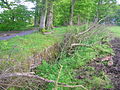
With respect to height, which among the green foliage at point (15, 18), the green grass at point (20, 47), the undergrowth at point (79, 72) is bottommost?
the undergrowth at point (79, 72)

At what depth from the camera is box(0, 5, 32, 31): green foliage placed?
460 inches

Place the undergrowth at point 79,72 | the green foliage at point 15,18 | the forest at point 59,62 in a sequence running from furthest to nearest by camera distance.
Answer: the green foliage at point 15,18 < the undergrowth at point 79,72 < the forest at point 59,62

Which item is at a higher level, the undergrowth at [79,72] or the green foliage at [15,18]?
the green foliage at [15,18]

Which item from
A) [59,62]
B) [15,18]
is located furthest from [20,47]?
[15,18]

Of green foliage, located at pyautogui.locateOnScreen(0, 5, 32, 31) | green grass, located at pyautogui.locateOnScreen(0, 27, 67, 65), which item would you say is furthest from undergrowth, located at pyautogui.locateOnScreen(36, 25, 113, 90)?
green foliage, located at pyautogui.locateOnScreen(0, 5, 32, 31)

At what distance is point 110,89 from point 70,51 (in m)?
2.78

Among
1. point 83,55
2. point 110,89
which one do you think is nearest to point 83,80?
point 110,89

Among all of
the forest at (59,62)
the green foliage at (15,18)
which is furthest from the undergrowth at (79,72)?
the green foliage at (15,18)

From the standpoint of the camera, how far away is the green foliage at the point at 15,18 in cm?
1168

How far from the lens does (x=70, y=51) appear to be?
5875 mm

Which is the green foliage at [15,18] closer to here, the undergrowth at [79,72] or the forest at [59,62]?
the forest at [59,62]

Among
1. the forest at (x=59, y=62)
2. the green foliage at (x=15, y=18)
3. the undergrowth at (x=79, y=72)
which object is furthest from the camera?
the green foliage at (x=15, y=18)

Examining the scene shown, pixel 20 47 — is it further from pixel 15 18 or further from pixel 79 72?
pixel 15 18

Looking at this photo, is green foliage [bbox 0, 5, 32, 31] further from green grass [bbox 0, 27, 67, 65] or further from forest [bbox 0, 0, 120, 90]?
green grass [bbox 0, 27, 67, 65]
